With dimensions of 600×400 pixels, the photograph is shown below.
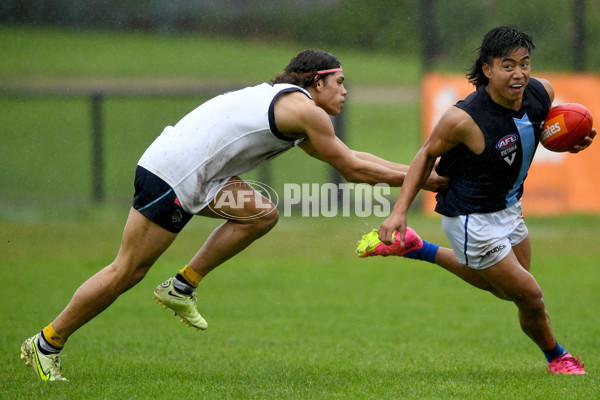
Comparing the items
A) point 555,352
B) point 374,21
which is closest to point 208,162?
point 555,352

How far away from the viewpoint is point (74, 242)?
11.7 meters

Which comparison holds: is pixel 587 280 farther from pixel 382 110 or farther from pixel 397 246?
pixel 382 110

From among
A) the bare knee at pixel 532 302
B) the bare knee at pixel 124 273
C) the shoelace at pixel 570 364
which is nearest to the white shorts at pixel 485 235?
the bare knee at pixel 532 302

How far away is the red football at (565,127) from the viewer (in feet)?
17.2

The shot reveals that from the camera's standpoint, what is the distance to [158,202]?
5.26m

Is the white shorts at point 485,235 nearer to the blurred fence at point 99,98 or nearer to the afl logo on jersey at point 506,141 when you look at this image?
the afl logo on jersey at point 506,141

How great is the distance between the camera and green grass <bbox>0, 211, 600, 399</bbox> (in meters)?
5.27

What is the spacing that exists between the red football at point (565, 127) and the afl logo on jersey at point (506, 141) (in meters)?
0.28

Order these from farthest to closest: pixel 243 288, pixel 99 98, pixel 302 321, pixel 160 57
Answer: pixel 160 57 < pixel 99 98 < pixel 243 288 < pixel 302 321

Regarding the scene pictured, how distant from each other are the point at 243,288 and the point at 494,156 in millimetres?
4838

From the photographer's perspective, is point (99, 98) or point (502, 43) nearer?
point (502, 43)

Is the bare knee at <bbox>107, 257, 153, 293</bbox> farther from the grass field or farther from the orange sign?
the orange sign

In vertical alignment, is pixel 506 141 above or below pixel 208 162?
above

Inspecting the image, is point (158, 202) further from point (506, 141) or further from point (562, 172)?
point (562, 172)
